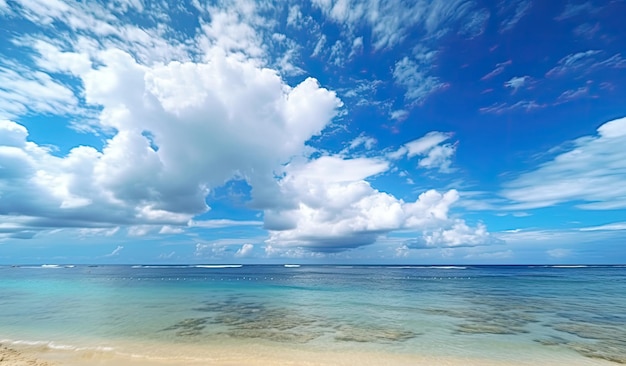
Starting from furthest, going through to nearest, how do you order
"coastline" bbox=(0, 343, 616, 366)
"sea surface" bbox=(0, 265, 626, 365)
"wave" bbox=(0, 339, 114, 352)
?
"sea surface" bbox=(0, 265, 626, 365), "wave" bbox=(0, 339, 114, 352), "coastline" bbox=(0, 343, 616, 366)

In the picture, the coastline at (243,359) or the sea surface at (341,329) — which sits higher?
the sea surface at (341,329)

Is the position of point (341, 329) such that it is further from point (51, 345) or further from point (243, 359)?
point (51, 345)

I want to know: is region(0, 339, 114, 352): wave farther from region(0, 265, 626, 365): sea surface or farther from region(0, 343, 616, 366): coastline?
region(0, 343, 616, 366): coastline

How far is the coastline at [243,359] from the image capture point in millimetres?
14648

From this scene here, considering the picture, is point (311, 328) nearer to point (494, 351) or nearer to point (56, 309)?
point (494, 351)

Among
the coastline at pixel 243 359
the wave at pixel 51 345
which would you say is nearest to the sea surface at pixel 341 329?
the wave at pixel 51 345

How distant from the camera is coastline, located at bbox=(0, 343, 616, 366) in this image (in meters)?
14.6

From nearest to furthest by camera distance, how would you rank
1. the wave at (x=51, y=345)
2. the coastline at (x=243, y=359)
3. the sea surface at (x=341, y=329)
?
the coastline at (x=243, y=359)
the wave at (x=51, y=345)
the sea surface at (x=341, y=329)

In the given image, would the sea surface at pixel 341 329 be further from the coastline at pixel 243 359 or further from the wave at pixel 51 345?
the coastline at pixel 243 359

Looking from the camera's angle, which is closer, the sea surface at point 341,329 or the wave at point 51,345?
the wave at point 51,345

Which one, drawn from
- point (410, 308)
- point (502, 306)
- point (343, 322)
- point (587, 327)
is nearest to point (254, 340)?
point (343, 322)

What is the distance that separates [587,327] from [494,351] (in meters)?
11.6

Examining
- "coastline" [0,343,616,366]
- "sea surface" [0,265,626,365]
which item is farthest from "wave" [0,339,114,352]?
"coastline" [0,343,616,366]

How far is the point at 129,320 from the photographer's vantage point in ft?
80.3
